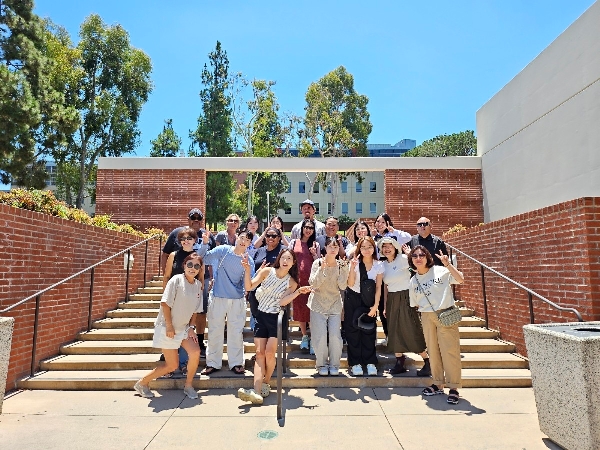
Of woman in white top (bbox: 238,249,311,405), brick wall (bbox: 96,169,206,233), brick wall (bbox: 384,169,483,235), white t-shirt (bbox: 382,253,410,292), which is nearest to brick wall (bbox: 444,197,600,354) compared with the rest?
white t-shirt (bbox: 382,253,410,292)

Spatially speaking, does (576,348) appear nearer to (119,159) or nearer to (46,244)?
(46,244)

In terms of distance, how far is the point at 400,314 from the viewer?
5324mm

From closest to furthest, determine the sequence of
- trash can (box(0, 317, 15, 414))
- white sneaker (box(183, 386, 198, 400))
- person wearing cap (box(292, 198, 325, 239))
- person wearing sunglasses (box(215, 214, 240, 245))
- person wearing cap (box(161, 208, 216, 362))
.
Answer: trash can (box(0, 317, 15, 414))
white sneaker (box(183, 386, 198, 400))
person wearing cap (box(161, 208, 216, 362))
person wearing cap (box(292, 198, 325, 239))
person wearing sunglasses (box(215, 214, 240, 245))

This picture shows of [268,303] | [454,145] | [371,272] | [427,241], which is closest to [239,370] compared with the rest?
[268,303]

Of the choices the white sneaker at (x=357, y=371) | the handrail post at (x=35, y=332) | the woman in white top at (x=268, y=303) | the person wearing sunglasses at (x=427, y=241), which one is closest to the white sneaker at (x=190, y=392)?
the woman in white top at (x=268, y=303)

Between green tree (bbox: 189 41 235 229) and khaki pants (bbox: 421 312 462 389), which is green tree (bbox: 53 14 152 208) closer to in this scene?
green tree (bbox: 189 41 235 229)

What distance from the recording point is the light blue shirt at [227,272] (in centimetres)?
531

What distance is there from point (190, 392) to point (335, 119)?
30057 millimetres

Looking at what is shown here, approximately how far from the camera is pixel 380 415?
4285mm

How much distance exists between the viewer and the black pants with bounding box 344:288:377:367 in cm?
534

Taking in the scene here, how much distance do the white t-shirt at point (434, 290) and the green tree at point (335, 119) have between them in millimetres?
26609

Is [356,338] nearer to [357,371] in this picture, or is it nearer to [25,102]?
[357,371]

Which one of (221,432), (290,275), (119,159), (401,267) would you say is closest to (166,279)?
(290,275)

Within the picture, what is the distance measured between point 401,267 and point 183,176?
9674 millimetres
